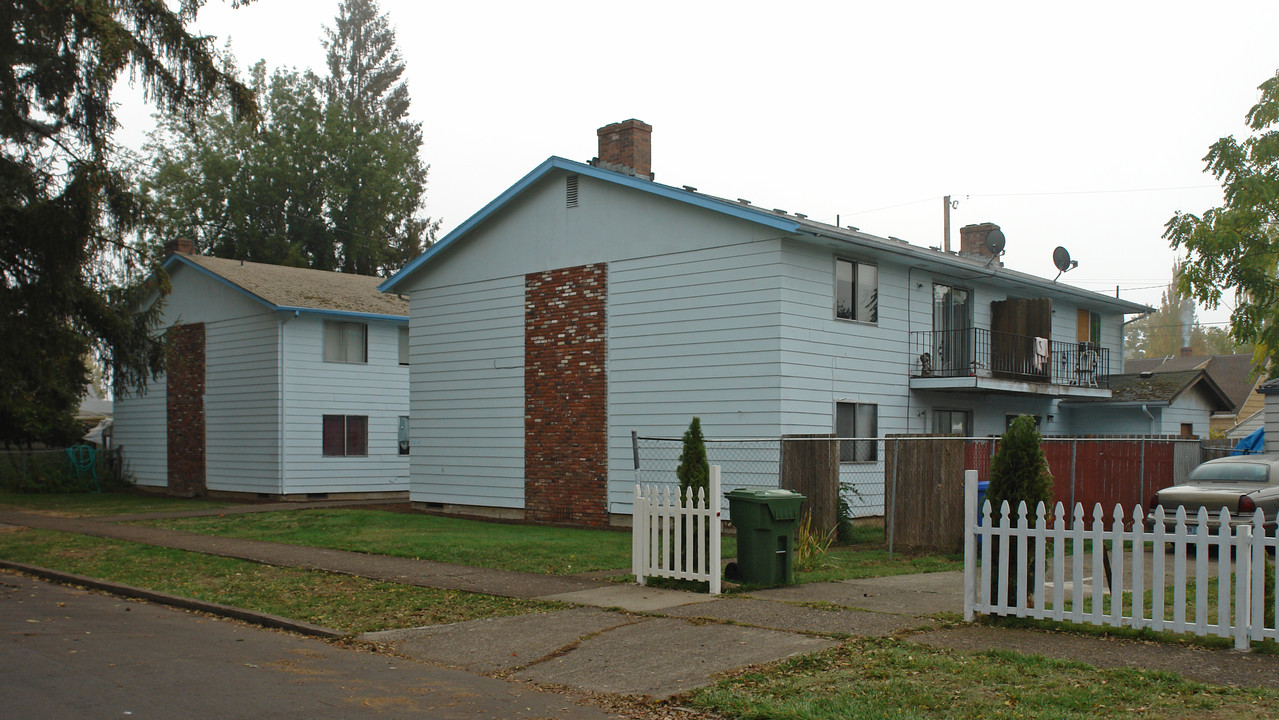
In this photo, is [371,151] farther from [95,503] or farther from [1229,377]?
[1229,377]

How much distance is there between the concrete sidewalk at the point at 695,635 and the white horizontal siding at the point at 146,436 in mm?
22277

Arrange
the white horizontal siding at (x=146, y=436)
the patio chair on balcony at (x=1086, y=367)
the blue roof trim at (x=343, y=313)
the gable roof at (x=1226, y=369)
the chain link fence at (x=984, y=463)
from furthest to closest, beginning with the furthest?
the gable roof at (x=1226, y=369) → the white horizontal siding at (x=146, y=436) → the blue roof trim at (x=343, y=313) → the patio chair on balcony at (x=1086, y=367) → the chain link fence at (x=984, y=463)

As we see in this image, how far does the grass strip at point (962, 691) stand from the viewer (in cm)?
655

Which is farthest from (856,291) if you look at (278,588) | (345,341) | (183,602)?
(345,341)

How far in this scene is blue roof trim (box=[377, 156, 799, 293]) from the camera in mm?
18859

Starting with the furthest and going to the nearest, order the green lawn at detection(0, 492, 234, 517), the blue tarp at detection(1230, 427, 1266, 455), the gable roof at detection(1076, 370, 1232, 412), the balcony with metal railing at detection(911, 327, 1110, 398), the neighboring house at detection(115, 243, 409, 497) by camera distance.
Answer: the neighboring house at detection(115, 243, 409, 497) → the gable roof at detection(1076, 370, 1232, 412) → the green lawn at detection(0, 492, 234, 517) → the blue tarp at detection(1230, 427, 1266, 455) → the balcony with metal railing at detection(911, 327, 1110, 398)

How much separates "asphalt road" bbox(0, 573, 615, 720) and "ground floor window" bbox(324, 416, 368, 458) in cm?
1878

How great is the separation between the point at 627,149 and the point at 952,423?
9.28 metres

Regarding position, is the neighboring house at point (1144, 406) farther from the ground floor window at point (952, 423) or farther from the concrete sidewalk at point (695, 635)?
the concrete sidewalk at point (695, 635)

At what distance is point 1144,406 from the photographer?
92.5ft

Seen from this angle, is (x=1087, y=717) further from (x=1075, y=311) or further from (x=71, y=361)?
(x=1075, y=311)

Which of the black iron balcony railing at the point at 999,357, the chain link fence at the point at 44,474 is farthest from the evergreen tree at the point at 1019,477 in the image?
the chain link fence at the point at 44,474

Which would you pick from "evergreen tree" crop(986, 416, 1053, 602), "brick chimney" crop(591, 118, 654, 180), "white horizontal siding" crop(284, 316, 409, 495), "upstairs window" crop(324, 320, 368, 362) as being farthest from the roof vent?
A: "evergreen tree" crop(986, 416, 1053, 602)

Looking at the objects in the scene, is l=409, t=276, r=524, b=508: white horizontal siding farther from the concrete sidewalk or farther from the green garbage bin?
the green garbage bin
